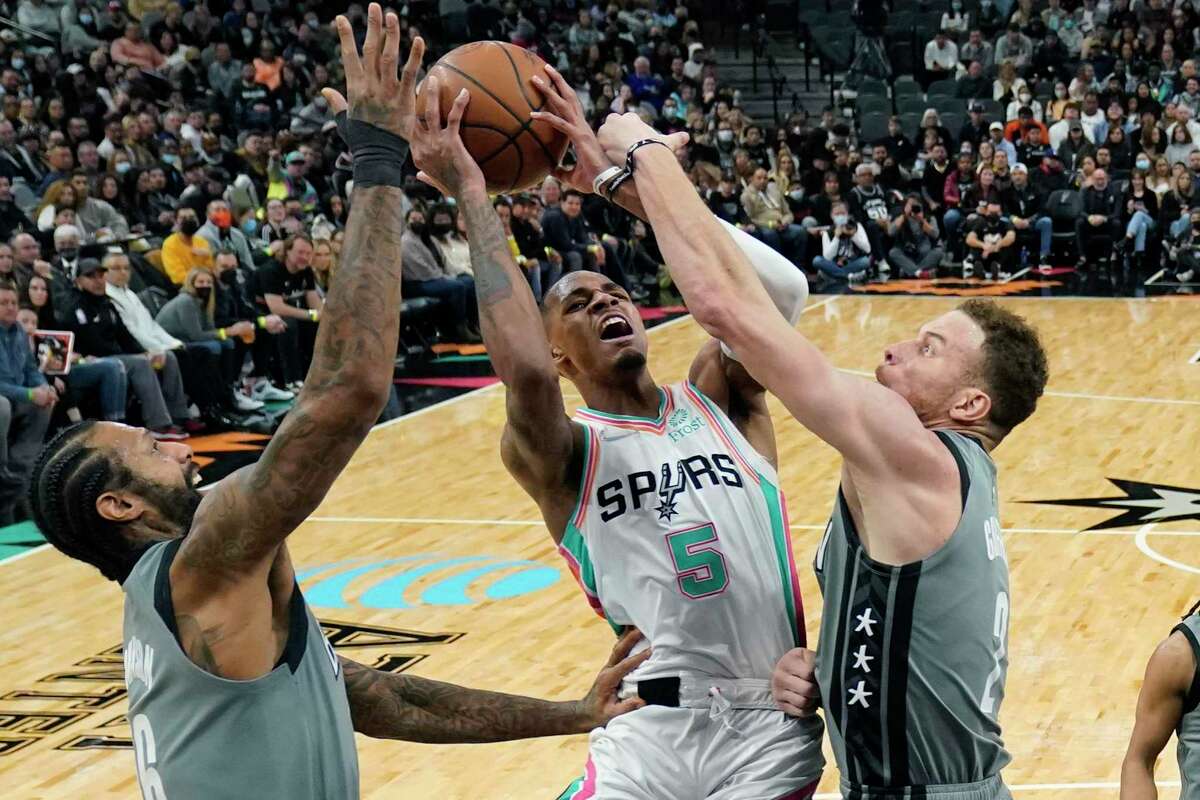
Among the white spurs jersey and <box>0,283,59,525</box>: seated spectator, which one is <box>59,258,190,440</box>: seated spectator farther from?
the white spurs jersey

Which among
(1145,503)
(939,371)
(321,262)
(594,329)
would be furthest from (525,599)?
(321,262)

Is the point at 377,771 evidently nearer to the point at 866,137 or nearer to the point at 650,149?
the point at 650,149

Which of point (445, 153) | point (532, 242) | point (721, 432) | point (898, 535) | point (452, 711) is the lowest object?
point (532, 242)

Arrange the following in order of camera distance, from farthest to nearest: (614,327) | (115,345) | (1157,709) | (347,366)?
(115,345) < (614,327) < (1157,709) < (347,366)

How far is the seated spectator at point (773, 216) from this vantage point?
71.8ft

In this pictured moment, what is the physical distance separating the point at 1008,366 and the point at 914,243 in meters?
19.2

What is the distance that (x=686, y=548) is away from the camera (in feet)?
12.6

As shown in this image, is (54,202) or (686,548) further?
(54,202)

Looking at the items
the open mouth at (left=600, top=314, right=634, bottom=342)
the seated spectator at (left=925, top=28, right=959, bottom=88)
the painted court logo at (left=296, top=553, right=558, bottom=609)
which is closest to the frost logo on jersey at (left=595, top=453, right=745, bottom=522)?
the open mouth at (left=600, top=314, right=634, bottom=342)

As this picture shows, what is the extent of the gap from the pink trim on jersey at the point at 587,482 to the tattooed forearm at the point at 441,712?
50cm

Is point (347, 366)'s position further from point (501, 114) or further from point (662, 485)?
point (662, 485)

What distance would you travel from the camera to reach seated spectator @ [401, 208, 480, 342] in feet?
54.0

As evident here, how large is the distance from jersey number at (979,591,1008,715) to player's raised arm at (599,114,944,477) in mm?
382

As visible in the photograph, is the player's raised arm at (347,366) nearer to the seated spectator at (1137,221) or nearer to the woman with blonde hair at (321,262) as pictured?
the woman with blonde hair at (321,262)
